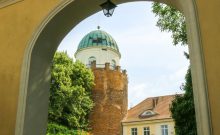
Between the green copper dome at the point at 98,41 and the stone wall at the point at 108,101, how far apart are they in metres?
2.88

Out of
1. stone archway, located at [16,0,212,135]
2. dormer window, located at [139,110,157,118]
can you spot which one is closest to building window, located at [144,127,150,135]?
dormer window, located at [139,110,157,118]

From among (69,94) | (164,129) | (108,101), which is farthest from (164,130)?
(69,94)

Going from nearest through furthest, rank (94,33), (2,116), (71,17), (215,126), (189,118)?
(215,126), (2,116), (71,17), (189,118), (94,33)

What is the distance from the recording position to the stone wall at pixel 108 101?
105 feet

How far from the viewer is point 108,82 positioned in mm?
34812

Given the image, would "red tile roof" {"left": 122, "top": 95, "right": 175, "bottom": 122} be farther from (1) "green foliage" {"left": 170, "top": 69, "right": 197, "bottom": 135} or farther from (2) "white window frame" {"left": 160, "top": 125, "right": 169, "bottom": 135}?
(1) "green foliage" {"left": 170, "top": 69, "right": 197, "bottom": 135}

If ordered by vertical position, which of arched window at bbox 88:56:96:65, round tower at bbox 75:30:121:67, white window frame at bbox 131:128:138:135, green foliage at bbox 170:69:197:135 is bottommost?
white window frame at bbox 131:128:138:135

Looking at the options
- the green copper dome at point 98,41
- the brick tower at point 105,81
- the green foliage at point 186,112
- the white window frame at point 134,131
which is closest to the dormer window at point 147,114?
the white window frame at point 134,131

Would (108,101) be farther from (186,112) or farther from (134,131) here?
(186,112)

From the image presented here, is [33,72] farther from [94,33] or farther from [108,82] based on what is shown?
[94,33]

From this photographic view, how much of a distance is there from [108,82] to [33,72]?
1174 inches

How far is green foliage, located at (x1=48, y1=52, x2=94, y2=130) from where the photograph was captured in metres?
25.1

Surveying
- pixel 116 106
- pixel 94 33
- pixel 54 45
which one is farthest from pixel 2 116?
pixel 94 33

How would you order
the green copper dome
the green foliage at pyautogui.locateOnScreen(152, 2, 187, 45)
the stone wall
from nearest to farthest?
the green foliage at pyautogui.locateOnScreen(152, 2, 187, 45) < the stone wall < the green copper dome
